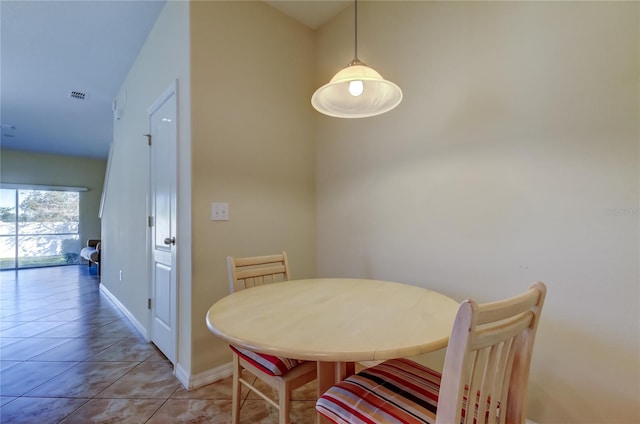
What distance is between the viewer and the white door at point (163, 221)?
6.70 ft

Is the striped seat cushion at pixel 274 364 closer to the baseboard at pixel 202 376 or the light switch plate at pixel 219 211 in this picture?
the baseboard at pixel 202 376

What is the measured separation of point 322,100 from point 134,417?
6.54ft

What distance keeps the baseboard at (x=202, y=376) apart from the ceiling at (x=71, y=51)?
2.74 metres

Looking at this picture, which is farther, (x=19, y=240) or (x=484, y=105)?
(x=19, y=240)

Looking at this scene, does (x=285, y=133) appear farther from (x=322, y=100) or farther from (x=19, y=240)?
(x=19, y=240)

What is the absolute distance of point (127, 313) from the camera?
3.17 m

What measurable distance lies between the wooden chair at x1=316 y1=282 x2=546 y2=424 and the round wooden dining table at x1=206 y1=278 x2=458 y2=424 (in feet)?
0.40

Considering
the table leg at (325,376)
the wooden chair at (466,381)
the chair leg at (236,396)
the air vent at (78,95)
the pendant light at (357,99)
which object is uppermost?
the air vent at (78,95)

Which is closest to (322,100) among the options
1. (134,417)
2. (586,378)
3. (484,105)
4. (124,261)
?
(484,105)

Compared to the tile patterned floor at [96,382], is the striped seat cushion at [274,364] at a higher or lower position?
higher

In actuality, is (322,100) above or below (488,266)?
above

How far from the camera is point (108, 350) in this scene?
2.36 meters

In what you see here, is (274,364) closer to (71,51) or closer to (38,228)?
(71,51)

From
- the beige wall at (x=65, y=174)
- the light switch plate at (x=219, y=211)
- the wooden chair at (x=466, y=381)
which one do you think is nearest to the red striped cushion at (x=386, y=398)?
the wooden chair at (x=466, y=381)
